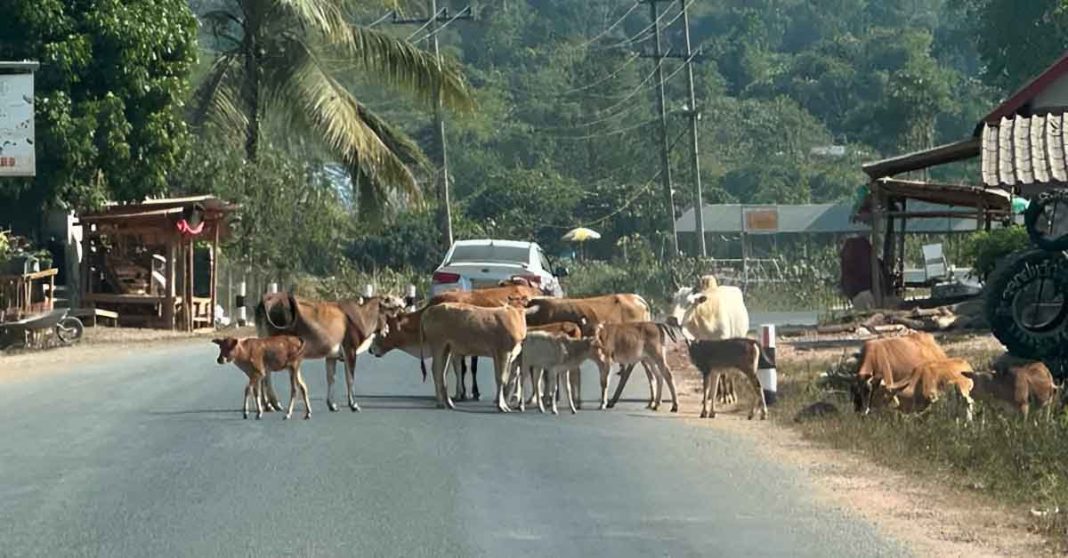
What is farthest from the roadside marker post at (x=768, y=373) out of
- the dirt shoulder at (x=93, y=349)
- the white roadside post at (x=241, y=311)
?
the white roadside post at (x=241, y=311)

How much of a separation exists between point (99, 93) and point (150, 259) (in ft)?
14.3

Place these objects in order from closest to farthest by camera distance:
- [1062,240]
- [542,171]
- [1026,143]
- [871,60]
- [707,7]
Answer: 1. [1062,240]
2. [1026,143]
3. [542,171]
4. [871,60]
5. [707,7]

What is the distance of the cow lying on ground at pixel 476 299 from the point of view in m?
19.6

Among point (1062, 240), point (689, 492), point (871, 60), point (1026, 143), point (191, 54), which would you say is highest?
point (871, 60)

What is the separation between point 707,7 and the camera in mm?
126438

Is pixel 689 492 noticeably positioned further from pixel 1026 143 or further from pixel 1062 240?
pixel 1026 143

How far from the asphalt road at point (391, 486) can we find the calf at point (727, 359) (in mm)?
727

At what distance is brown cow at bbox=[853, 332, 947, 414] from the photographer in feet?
56.6

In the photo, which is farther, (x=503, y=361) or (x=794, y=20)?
(x=794, y=20)

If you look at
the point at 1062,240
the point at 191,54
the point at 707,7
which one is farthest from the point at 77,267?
the point at 707,7

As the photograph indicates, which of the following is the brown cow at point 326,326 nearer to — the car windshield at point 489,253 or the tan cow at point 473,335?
the tan cow at point 473,335

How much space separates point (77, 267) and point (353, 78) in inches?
429

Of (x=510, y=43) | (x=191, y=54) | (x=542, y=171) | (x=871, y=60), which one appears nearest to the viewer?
(x=191, y=54)

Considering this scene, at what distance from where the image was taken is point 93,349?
28703 mm
